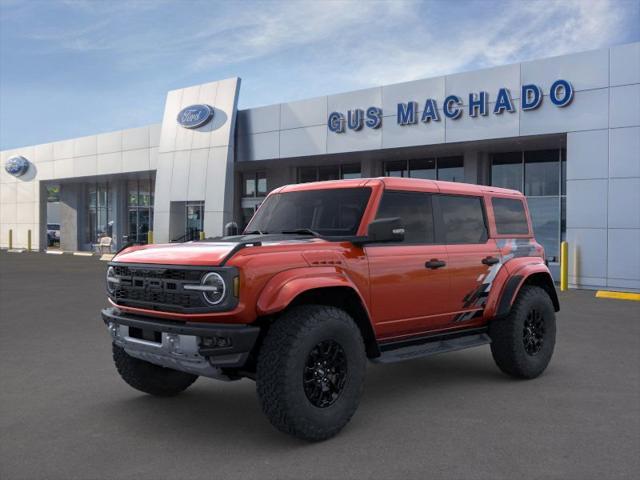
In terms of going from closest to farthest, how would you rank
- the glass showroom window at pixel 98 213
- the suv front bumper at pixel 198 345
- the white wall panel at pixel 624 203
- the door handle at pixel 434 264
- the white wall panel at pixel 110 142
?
1. the suv front bumper at pixel 198 345
2. the door handle at pixel 434 264
3. the white wall panel at pixel 624 203
4. the white wall panel at pixel 110 142
5. the glass showroom window at pixel 98 213

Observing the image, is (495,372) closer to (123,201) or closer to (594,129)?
(594,129)

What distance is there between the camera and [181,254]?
4.54 metres

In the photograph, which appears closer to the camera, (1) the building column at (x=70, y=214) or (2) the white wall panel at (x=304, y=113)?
(2) the white wall panel at (x=304, y=113)

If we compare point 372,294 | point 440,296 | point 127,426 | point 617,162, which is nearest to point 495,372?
point 440,296

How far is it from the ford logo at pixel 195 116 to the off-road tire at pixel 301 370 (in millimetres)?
21430

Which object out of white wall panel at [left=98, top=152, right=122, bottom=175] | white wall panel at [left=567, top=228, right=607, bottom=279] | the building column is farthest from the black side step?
the building column

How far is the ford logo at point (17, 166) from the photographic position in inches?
1442

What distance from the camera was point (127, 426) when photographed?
15.8ft

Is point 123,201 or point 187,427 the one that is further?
point 123,201

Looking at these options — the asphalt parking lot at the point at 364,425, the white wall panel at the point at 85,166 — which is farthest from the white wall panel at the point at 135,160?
Answer: the asphalt parking lot at the point at 364,425

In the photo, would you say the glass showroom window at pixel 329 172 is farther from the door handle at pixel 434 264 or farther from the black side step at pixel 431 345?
the door handle at pixel 434 264

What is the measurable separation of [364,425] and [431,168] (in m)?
18.0

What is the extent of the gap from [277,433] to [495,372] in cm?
302

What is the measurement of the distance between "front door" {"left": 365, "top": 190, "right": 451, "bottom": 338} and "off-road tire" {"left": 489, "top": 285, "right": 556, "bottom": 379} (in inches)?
31.0
